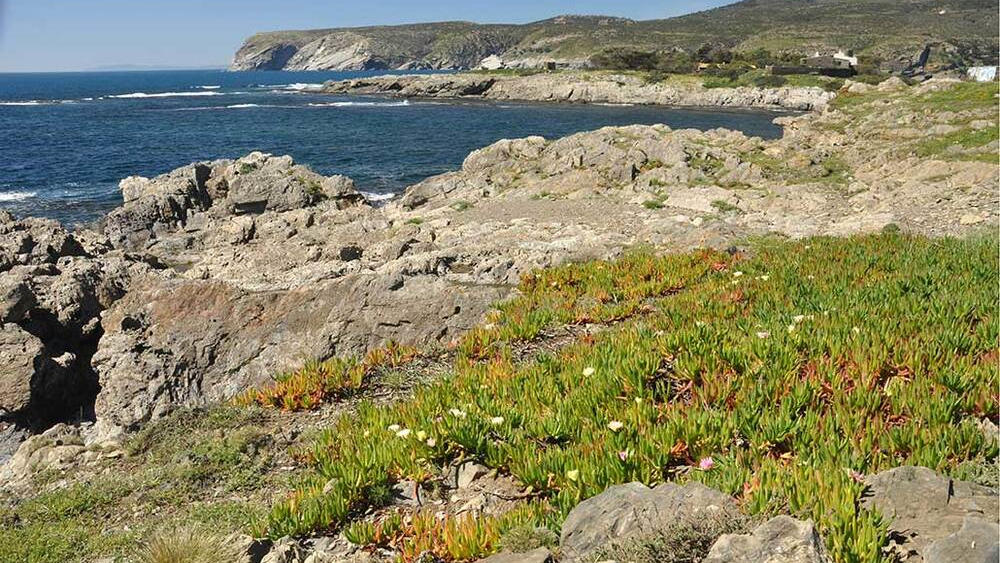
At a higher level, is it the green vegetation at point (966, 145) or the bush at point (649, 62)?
the bush at point (649, 62)

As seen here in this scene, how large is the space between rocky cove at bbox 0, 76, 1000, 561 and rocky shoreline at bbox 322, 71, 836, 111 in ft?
150

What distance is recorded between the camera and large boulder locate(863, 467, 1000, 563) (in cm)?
360

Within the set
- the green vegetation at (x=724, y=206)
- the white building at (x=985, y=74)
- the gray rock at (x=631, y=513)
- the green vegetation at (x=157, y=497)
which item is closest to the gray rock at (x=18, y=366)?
the green vegetation at (x=157, y=497)

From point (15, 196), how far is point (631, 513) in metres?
48.3

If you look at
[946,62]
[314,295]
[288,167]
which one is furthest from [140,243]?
[946,62]

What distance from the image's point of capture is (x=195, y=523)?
5555 mm

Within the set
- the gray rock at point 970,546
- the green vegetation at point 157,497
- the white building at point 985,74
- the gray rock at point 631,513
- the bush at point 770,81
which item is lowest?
the green vegetation at point 157,497

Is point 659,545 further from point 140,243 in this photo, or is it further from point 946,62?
point 946,62

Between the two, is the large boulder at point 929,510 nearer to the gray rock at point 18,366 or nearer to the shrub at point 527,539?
the shrub at point 527,539

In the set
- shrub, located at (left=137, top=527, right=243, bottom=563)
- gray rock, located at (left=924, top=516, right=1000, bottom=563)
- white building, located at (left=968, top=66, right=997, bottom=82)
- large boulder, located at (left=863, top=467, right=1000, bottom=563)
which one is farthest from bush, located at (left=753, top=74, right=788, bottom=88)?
shrub, located at (left=137, top=527, right=243, bottom=563)

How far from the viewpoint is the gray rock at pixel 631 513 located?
4.24m

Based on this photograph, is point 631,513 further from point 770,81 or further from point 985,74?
point 770,81

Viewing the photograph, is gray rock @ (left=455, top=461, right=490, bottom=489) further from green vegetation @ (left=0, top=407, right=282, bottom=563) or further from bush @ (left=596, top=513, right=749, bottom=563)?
bush @ (left=596, top=513, right=749, bottom=563)

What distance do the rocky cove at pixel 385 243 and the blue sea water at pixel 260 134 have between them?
31.6 ft
